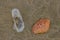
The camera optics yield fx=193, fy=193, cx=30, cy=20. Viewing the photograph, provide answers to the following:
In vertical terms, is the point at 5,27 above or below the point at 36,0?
below

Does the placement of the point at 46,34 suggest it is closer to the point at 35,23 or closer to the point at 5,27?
the point at 35,23

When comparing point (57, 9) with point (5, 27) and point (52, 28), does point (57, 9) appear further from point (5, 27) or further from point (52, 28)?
point (5, 27)

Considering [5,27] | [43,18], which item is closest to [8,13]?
[5,27]

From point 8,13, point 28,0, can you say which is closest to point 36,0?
point 28,0

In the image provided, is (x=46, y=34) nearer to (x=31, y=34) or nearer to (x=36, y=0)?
(x=31, y=34)

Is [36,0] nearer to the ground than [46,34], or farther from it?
farther from it
